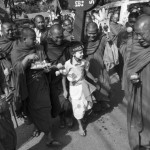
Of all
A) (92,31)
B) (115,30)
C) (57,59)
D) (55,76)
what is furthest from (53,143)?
(115,30)

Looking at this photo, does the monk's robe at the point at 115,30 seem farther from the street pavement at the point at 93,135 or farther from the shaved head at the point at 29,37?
the shaved head at the point at 29,37

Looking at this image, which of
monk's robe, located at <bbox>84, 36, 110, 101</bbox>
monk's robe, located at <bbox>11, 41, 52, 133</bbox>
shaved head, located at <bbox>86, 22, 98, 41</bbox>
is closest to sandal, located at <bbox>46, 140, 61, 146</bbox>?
monk's robe, located at <bbox>11, 41, 52, 133</bbox>

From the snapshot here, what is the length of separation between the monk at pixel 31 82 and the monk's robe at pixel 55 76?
0.77ft

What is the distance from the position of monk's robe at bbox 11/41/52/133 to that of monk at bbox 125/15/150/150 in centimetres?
129

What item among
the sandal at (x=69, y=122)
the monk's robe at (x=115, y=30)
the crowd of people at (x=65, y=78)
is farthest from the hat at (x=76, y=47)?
the monk's robe at (x=115, y=30)

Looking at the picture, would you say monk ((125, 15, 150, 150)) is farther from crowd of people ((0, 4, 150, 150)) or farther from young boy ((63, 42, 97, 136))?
young boy ((63, 42, 97, 136))

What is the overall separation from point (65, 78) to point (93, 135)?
3.70 ft

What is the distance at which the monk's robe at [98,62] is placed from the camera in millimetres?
4098

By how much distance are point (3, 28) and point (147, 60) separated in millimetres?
2664

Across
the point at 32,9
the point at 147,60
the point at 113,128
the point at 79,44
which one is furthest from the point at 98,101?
the point at 32,9

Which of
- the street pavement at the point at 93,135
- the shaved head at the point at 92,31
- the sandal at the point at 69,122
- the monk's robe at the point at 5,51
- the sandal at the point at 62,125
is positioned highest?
the shaved head at the point at 92,31

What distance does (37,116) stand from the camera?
132 inches

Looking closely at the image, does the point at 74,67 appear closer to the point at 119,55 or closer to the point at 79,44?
the point at 79,44

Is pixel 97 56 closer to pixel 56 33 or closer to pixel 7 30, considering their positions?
pixel 56 33
